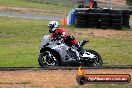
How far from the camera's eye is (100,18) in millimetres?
32219

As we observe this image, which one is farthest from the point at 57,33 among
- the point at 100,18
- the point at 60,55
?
the point at 100,18

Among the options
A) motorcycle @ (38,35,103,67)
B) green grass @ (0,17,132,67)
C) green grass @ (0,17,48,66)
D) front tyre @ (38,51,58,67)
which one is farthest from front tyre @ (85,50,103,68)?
green grass @ (0,17,48,66)

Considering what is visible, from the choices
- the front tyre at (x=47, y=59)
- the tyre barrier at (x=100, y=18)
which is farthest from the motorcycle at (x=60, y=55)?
the tyre barrier at (x=100, y=18)

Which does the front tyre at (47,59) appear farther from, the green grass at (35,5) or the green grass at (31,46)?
the green grass at (35,5)

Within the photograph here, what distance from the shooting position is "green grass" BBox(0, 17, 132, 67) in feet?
62.7

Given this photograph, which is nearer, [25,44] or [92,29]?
[25,44]

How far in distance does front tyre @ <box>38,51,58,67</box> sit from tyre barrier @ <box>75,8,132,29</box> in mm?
16118

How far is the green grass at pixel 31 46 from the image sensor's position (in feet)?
62.7

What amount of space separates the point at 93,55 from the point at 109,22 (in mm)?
16190

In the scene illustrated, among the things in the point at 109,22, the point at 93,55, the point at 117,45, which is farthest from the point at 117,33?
the point at 93,55

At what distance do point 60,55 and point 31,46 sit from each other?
757cm

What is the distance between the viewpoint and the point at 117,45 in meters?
24.7

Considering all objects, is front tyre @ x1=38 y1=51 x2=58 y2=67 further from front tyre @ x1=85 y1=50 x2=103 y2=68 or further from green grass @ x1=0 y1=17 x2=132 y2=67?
green grass @ x1=0 y1=17 x2=132 y2=67

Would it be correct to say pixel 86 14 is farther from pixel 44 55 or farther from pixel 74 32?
pixel 44 55
